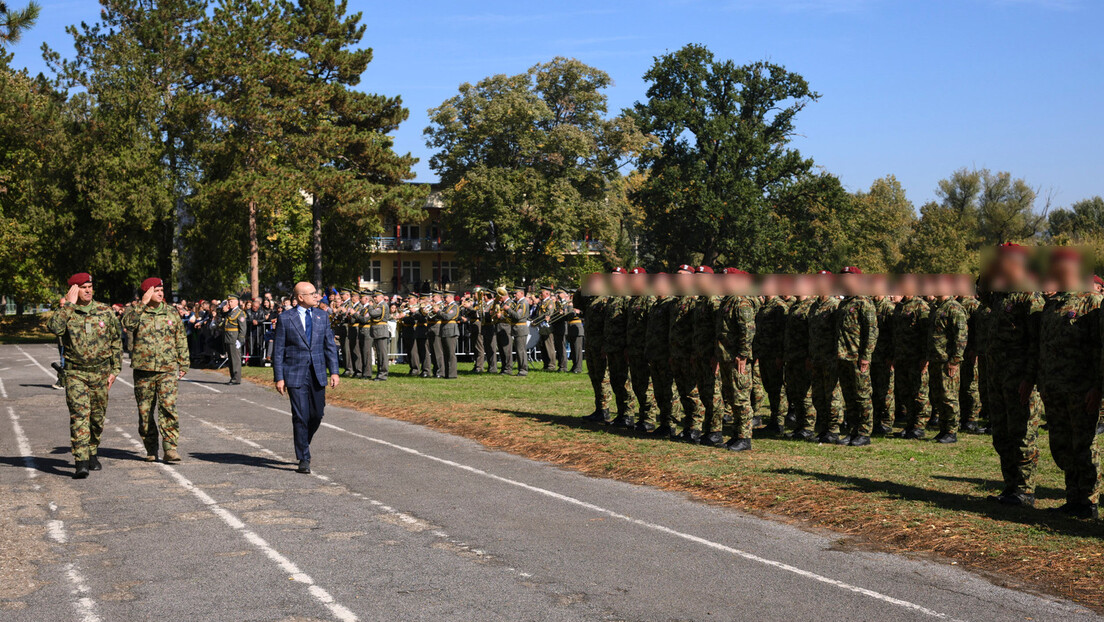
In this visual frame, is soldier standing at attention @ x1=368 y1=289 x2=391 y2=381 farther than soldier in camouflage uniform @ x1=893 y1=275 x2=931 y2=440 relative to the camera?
Yes

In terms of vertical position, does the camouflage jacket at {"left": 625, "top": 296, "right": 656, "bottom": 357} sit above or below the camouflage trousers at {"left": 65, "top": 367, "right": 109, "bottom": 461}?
above

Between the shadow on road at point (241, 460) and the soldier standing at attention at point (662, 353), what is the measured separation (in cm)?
489

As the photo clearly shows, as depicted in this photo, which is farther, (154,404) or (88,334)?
(154,404)

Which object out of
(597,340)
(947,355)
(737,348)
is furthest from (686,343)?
(947,355)

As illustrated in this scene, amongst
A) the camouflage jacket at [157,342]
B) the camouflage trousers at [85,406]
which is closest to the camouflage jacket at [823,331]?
the camouflage jacket at [157,342]

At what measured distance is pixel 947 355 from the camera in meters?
13.0

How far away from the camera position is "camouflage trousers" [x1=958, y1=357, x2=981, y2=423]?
1384 cm

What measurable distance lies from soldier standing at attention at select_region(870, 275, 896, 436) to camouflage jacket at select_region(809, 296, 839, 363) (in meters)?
1.06

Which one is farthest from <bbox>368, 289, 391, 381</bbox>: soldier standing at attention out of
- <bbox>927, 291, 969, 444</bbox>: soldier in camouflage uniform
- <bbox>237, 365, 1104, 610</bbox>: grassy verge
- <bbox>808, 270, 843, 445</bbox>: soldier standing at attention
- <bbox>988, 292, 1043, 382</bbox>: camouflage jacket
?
<bbox>988, 292, 1043, 382</bbox>: camouflage jacket

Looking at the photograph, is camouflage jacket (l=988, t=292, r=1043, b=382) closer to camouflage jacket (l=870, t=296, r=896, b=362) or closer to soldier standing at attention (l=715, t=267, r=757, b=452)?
soldier standing at attention (l=715, t=267, r=757, b=452)

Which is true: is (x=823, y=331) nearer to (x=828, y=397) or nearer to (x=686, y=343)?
(x=828, y=397)

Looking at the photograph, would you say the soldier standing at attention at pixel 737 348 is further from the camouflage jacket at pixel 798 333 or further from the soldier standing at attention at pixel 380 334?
the soldier standing at attention at pixel 380 334

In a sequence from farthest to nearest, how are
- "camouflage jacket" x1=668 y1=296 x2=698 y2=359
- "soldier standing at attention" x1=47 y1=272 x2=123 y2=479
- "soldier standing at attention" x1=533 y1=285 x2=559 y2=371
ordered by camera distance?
"soldier standing at attention" x1=533 y1=285 x2=559 y2=371 → "camouflage jacket" x1=668 y1=296 x2=698 y2=359 → "soldier standing at attention" x1=47 y1=272 x2=123 y2=479

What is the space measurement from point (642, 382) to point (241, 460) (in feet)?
18.0
